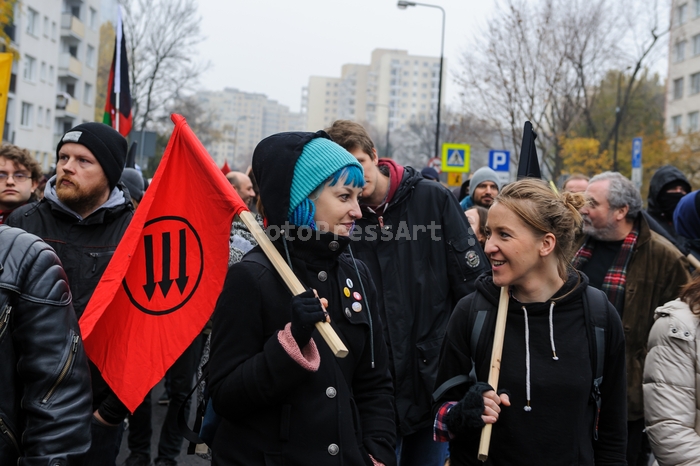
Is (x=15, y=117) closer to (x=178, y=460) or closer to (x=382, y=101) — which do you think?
(x=178, y=460)

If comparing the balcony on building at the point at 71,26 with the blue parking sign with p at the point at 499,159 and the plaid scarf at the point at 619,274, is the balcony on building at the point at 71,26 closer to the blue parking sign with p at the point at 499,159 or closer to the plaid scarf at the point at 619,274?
the blue parking sign with p at the point at 499,159

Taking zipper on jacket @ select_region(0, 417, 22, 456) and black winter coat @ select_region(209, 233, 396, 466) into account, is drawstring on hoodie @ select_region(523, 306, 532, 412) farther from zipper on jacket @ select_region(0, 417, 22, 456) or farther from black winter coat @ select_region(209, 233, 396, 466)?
zipper on jacket @ select_region(0, 417, 22, 456)

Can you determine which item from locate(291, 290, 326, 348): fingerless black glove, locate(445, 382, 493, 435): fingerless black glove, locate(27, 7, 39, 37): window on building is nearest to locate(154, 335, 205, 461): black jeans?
locate(445, 382, 493, 435): fingerless black glove

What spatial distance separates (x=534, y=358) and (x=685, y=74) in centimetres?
5723

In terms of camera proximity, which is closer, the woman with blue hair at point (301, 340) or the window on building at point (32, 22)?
the woman with blue hair at point (301, 340)

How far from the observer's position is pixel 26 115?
46.5m

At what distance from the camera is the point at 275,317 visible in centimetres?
273

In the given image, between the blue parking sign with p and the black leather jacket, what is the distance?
55.4ft

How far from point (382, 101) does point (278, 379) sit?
15221 centimetres

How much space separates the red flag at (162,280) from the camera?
136 inches

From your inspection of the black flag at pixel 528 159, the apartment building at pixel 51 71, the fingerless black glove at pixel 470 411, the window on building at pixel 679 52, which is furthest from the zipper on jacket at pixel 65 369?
the window on building at pixel 679 52

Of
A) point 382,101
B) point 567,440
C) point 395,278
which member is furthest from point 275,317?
point 382,101

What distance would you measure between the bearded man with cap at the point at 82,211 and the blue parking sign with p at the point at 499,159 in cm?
1515

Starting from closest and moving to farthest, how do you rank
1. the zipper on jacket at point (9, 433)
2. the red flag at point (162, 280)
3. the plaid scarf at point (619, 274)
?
the zipper on jacket at point (9, 433) < the red flag at point (162, 280) < the plaid scarf at point (619, 274)
